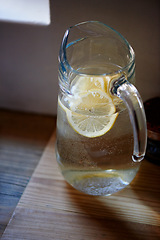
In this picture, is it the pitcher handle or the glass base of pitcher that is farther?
the glass base of pitcher

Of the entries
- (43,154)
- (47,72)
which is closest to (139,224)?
(43,154)

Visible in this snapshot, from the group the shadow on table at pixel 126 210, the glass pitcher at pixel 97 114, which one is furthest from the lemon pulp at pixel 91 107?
the shadow on table at pixel 126 210

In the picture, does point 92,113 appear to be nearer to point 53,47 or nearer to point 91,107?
point 91,107

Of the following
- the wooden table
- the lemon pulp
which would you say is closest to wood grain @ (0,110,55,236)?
the wooden table

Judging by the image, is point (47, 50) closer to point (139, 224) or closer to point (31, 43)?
point (31, 43)

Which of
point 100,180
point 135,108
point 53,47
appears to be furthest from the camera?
point 53,47

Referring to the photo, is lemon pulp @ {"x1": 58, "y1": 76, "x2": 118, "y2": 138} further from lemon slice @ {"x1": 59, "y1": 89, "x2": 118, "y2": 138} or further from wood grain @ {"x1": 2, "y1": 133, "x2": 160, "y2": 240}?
wood grain @ {"x1": 2, "y1": 133, "x2": 160, "y2": 240}

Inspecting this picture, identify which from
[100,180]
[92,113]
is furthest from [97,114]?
[100,180]
